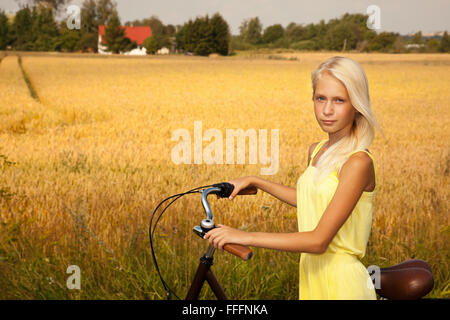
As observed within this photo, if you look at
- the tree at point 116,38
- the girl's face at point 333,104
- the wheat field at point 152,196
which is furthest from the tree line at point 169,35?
the girl's face at point 333,104

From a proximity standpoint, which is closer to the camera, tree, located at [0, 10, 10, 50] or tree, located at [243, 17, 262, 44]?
tree, located at [0, 10, 10, 50]

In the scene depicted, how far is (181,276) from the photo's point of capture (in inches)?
141

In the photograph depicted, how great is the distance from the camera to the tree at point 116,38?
256ft

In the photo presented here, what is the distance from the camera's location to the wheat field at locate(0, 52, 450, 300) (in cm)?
367

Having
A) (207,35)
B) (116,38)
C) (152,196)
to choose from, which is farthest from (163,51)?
(152,196)

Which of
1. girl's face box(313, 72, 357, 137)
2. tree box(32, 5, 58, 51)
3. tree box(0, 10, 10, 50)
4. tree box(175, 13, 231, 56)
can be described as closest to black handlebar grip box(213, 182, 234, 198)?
girl's face box(313, 72, 357, 137)

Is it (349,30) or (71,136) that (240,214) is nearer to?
(71,136)

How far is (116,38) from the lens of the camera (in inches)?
3297

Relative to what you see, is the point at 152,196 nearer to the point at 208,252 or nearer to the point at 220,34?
the point at 208,252

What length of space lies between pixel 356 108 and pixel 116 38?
8616 centimetres

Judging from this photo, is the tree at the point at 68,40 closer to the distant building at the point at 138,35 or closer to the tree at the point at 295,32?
the distant building at the point at 138,35

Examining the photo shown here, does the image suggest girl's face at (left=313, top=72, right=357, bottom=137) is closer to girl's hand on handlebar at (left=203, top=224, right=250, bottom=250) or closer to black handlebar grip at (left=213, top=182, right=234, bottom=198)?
black handlebar grip at (left=213, top=182, right=234, bottom=198)
